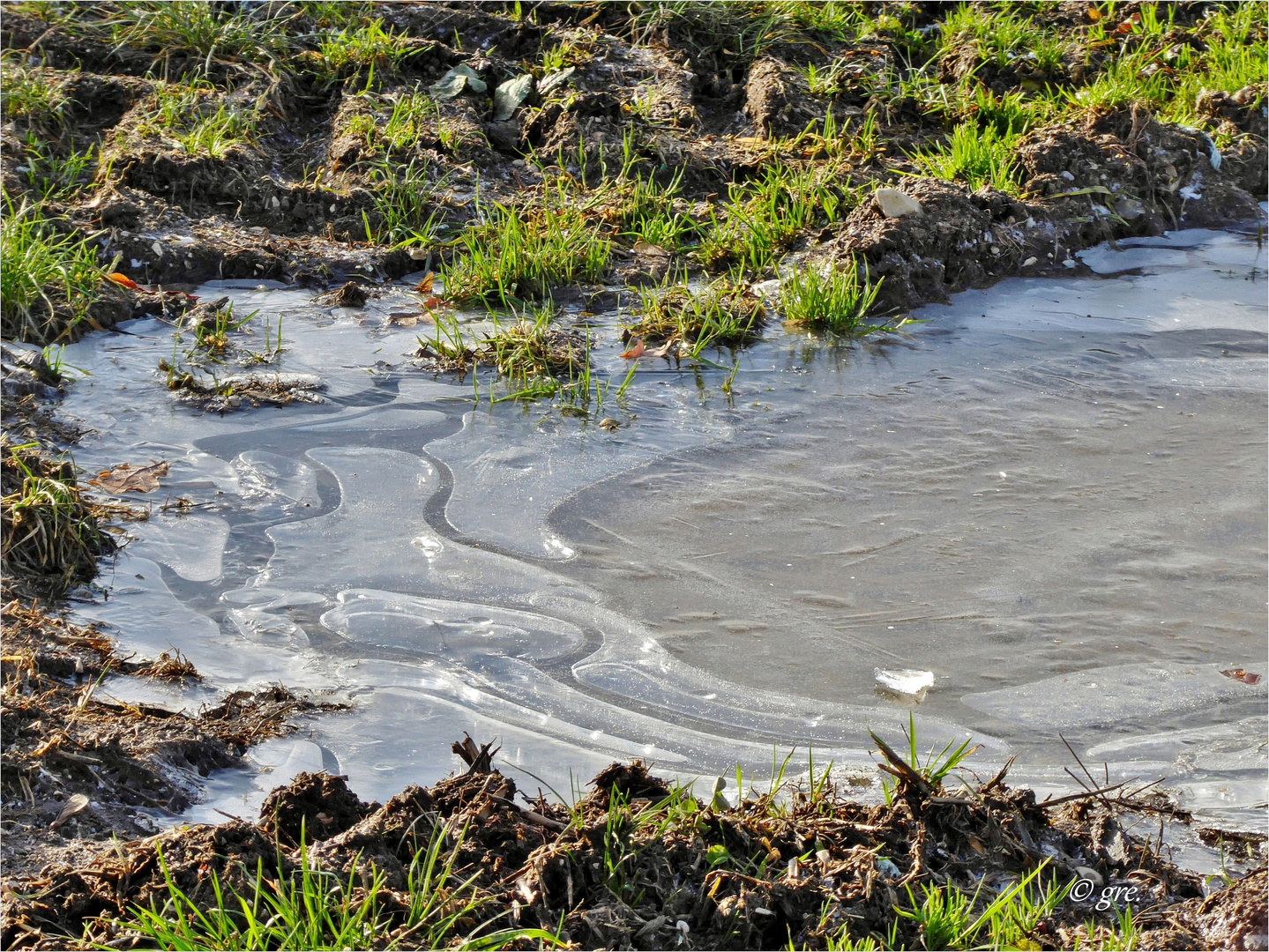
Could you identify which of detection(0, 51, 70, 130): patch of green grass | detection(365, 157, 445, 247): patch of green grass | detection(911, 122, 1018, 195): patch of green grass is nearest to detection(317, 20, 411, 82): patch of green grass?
detection(365, 157, 445, 247): patch of green grass

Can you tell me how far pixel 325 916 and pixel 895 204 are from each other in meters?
3.58

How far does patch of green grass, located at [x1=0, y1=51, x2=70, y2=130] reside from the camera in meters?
4.76

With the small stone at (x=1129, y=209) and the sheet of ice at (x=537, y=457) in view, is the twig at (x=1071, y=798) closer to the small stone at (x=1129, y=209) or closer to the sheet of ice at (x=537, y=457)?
the sheet of ice at (x=537, y=457)

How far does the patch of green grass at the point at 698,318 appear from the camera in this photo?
400cm

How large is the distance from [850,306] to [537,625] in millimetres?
2015

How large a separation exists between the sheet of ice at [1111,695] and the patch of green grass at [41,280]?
10.5 feet

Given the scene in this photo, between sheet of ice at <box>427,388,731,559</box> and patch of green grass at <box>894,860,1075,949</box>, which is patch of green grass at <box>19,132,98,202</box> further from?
patch of green grass at <box>894,860,1075,949</box>

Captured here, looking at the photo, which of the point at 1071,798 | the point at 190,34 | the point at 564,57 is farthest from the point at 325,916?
the point at 190,34

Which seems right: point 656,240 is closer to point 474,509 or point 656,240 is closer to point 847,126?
point 847,126

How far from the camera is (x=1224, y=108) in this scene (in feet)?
17.8

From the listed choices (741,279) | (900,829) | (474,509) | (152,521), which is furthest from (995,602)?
(152,521)

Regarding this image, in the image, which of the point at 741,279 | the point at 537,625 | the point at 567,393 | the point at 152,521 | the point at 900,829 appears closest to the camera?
the point at 900,829

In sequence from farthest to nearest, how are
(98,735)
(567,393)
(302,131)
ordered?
→ (302,131) < (567,393) < (98,735)

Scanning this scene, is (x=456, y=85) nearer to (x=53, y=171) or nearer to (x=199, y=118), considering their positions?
(x=199, y=118)
